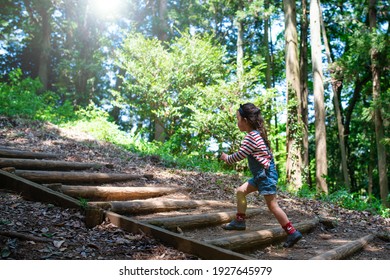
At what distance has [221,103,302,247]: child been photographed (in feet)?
12.3

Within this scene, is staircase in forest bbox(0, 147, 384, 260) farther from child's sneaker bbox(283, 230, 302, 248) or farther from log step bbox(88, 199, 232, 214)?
child's sneaker bbox(283, 230, 302, 248)

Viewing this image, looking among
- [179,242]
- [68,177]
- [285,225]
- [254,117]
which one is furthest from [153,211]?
[254,117]

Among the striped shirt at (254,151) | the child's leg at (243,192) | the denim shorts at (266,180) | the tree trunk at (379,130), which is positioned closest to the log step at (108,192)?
the child's leg at (243,192)

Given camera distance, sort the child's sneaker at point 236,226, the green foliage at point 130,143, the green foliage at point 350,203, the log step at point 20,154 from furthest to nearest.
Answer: the green foliage at point 130,143 → the green foliage at point 350,203 → the log step at point 20,154 → the child's sneaker at point 236,226

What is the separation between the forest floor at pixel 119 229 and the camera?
288cm

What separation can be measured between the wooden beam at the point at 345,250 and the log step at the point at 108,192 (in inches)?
102

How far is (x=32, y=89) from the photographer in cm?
1384

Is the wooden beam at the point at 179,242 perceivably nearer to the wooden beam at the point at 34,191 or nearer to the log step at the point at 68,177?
the wooden beam at the point at 34,191

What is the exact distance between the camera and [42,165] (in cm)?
520

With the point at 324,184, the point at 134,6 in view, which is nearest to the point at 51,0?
the point at 134,6

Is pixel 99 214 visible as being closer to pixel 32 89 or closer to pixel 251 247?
pixel 251 247

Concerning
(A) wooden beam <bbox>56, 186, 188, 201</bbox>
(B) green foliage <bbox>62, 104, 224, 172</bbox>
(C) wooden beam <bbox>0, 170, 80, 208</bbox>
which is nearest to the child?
(A) wooden beam <bbox>56, 186, 188, 201</bbox>

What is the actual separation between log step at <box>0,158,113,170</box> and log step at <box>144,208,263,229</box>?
2.47 metres
